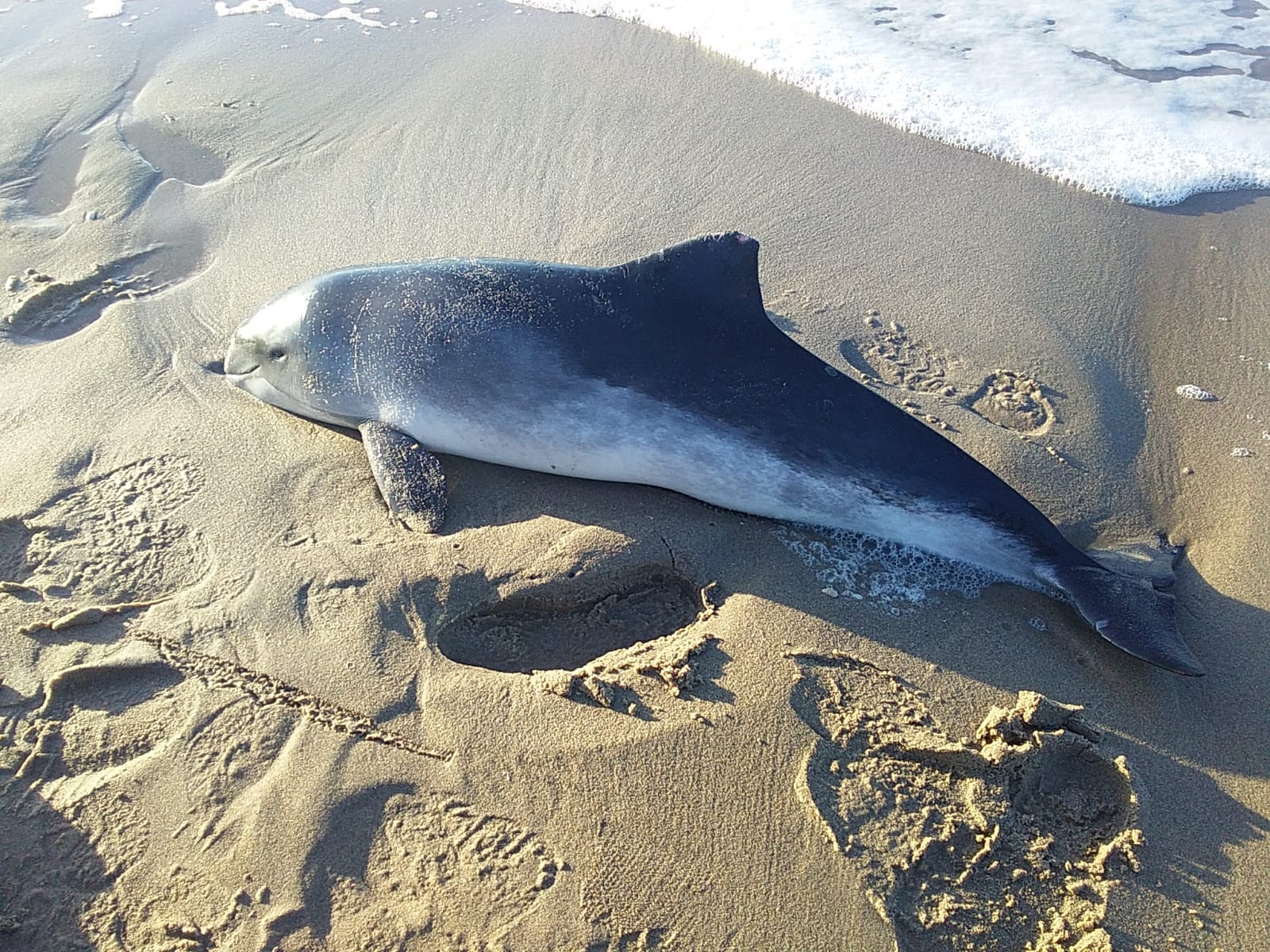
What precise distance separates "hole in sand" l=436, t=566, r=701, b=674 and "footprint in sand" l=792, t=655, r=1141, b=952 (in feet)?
2.35

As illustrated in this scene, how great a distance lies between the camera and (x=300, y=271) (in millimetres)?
5922

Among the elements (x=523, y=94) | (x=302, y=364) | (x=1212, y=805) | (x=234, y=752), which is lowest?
(x=1212, y=805)

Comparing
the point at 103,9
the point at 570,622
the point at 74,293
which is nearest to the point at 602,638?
the point at 570,622

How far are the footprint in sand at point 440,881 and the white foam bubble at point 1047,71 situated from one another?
21.8 feet

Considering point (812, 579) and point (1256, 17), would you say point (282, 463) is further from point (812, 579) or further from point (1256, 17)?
point (1256, 17)

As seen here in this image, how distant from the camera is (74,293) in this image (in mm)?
5715

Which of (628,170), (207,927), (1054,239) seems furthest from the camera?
(628,170)

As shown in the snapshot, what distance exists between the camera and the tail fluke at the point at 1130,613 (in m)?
3.69

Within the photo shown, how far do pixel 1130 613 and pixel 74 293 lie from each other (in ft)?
21.3

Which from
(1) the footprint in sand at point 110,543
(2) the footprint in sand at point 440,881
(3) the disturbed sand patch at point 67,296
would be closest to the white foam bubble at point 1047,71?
(3) the disturbed sand patch at point 67,296

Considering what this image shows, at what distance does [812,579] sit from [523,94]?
5.64 metres

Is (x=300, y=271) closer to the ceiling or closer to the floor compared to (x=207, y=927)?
closer to the ceiling

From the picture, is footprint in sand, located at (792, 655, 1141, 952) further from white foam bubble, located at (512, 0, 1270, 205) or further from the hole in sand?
white foam bubble, located at (512, 0, 1270, 205)

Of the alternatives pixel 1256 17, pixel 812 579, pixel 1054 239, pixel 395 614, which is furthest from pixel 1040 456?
pixel 1256 17
